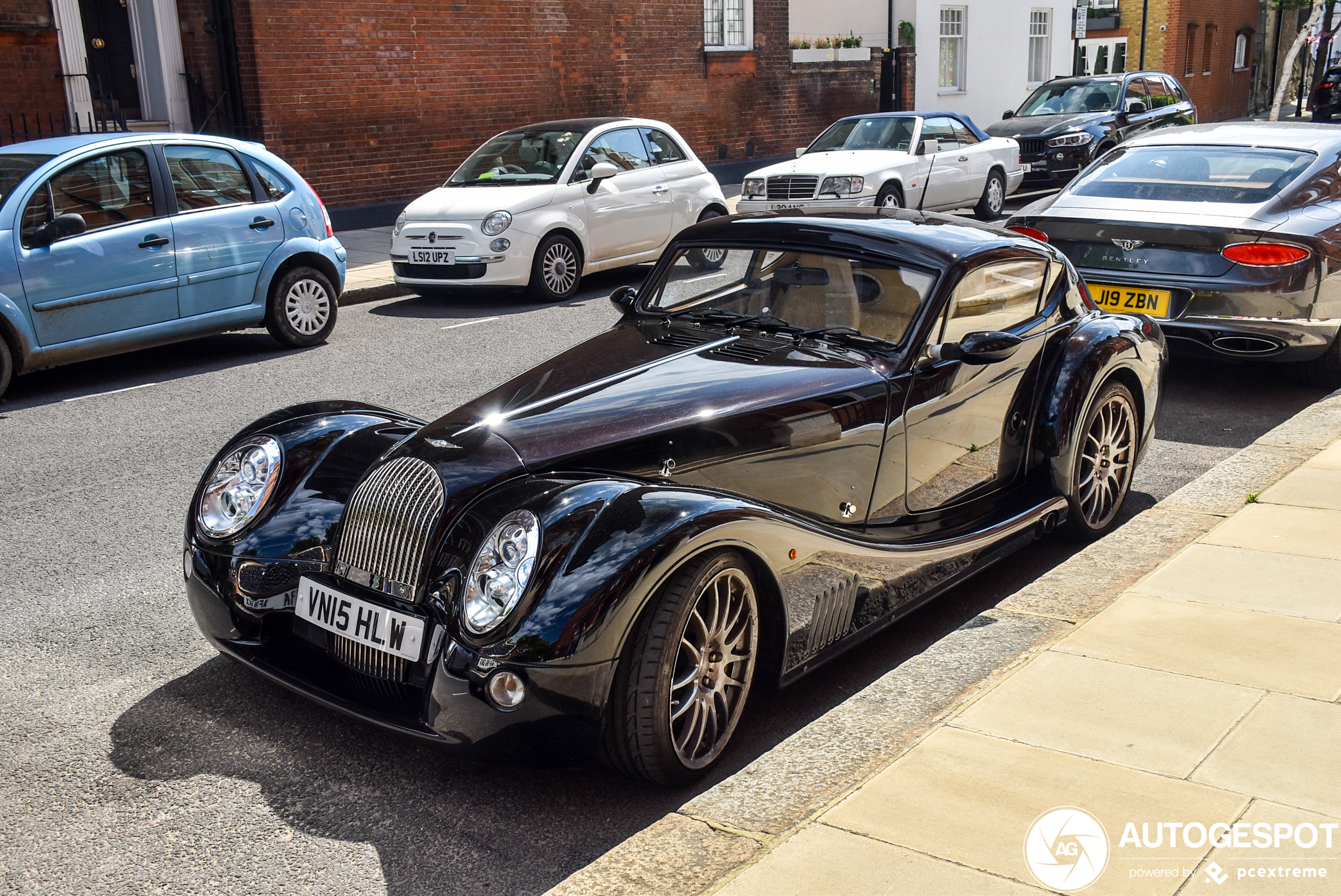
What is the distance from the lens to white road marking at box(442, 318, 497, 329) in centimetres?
1088

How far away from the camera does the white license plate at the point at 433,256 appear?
1173 cm

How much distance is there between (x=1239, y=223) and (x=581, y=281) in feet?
24.4

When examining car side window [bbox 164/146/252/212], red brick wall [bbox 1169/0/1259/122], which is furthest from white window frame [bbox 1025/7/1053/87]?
car side window [bbox 164/146/252/212]

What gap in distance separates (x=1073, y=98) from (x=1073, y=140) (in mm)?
1896

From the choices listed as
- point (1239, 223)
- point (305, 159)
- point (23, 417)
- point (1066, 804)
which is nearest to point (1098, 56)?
point (305, 159)

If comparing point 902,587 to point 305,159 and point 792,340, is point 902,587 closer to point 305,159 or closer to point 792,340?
point 792,340

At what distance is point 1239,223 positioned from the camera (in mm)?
7426

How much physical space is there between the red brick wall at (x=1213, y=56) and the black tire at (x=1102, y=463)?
131 feet

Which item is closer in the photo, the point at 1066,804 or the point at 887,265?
the point at 1066,804

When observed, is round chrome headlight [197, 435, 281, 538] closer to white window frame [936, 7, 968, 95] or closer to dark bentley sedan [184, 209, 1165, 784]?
dark bentley sedan [184, 209, 1165, 784]

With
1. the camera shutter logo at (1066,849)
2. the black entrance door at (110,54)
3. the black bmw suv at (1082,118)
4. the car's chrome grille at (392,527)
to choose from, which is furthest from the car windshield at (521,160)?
the camera shutter logo at (1066,849)

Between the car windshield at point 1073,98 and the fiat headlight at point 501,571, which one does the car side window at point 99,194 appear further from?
the car windshield at point 1073,98

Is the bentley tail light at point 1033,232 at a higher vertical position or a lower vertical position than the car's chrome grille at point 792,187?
higher

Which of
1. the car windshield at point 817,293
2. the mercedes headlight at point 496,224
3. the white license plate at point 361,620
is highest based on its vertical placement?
the car windshield at point 817,293
